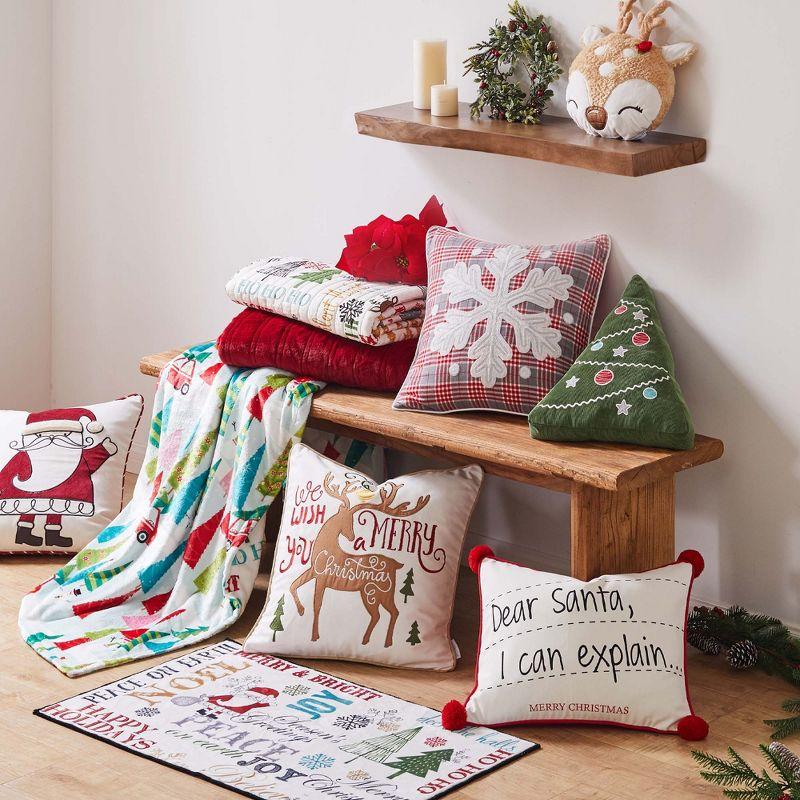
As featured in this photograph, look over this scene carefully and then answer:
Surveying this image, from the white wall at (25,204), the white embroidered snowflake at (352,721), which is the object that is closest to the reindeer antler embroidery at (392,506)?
the white embroidered snowflake at (352,721)

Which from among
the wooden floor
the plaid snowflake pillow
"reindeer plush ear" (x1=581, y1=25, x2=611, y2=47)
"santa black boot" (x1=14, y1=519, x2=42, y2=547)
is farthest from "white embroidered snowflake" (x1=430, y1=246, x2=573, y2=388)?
"santa black boot" (x1=14, y1=519, x2=42, y2=547)

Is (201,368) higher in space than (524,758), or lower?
higher

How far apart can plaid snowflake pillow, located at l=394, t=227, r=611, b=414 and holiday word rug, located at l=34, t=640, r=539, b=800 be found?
63 centimetres

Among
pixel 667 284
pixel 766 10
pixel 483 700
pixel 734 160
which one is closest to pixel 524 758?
pixel 483 700

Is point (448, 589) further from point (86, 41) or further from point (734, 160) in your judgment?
point (86, 41)

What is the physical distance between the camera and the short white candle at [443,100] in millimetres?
3002

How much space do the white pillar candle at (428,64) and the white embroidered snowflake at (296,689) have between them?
4.25ft

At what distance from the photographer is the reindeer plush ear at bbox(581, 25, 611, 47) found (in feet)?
9.18

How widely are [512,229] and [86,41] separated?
1566 millimetres

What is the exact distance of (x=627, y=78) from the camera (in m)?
2.69

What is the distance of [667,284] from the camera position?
287cm

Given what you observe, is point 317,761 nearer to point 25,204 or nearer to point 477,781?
point 477,781

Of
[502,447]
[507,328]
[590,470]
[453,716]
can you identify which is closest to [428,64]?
[507,328]

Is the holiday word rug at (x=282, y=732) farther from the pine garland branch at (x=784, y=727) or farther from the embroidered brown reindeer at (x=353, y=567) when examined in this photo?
the pine garland branch at (x=784, y=727)
